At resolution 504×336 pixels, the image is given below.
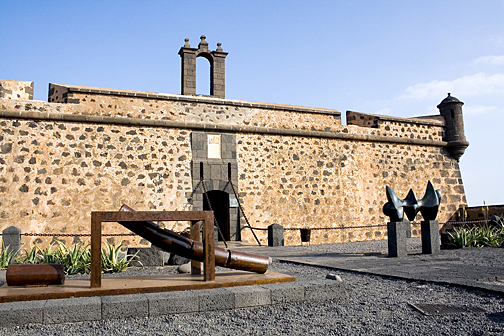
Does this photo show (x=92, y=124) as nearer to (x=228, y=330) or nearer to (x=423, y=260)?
(x=423, y=260)

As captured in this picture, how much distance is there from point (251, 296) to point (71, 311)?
61.3 inches

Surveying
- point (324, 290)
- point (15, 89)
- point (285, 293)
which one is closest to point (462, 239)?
point (324, 290)

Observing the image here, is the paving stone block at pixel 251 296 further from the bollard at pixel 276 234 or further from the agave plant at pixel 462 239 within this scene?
the bollard at pixel 276 234

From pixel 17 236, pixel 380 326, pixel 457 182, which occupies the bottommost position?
pixel 380 326

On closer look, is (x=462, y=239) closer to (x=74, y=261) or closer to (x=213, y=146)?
(x=213, y=146)

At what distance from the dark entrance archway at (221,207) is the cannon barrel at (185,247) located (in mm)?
8374

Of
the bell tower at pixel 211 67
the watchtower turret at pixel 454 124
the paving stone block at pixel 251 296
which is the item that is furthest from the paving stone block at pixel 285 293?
the watchtower turret at pixel 454 124

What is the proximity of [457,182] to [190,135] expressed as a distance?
34.2 ft

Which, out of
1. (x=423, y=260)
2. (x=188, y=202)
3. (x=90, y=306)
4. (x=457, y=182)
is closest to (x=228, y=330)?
(x=90, y=306)

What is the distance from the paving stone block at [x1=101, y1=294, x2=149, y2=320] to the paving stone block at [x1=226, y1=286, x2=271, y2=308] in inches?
32.4

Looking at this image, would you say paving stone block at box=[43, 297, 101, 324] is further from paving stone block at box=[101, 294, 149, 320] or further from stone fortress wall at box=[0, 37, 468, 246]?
stone fortress wall at box=[0, 37, 468, 246]

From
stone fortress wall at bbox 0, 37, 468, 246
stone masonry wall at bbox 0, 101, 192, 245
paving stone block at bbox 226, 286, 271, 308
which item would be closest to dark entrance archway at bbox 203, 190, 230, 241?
stone fortress wall at bbox 0, 37, 468, 246

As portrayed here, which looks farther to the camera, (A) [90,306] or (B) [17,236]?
(B) [17,236]

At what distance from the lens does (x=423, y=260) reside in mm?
7746
